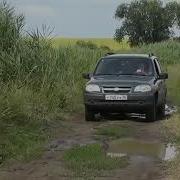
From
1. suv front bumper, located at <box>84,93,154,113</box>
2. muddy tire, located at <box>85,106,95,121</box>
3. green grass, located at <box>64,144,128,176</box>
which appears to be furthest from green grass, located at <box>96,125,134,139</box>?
green grass, located at <box>64,144,128,176</box>

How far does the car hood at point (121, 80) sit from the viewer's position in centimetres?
1519

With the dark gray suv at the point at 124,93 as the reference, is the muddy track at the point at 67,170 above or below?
below

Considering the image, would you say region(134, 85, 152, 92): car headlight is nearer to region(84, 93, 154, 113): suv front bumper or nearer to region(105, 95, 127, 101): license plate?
region(84, 93, 154, 113): suv front bumper

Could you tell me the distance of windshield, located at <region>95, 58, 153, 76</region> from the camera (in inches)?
638

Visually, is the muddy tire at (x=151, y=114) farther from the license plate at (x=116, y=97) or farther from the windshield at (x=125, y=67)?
the windshield at (x=125, y=67)

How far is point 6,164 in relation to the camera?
32.2 feet

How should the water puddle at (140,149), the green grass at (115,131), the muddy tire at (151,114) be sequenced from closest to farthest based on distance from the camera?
1. the water puddle at (140,149)
2. the green grass at (115,131)
3. the muddy tire at (151,114)

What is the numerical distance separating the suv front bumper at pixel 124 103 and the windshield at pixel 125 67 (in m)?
1.25

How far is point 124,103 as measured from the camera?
14977mm

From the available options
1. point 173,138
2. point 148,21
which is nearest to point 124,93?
point 173,138

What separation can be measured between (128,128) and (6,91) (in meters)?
2.99

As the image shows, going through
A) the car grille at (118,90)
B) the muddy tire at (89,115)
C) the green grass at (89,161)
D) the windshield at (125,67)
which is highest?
the windshield at (125,67)

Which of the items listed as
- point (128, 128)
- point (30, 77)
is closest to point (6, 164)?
point (128, 128)

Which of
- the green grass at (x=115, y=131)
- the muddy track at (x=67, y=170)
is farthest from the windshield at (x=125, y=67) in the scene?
the muddy track at (x=67, y=170)
